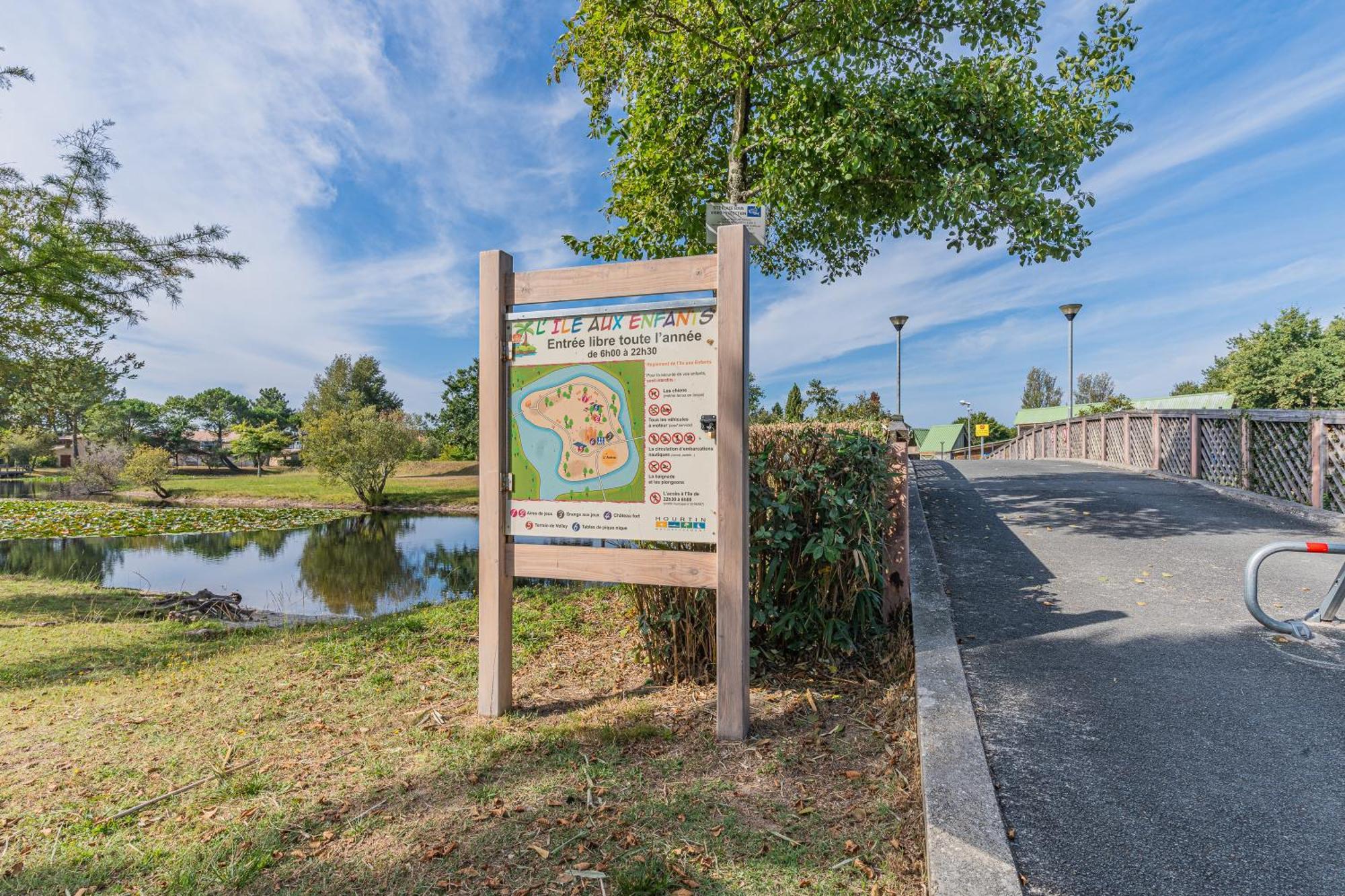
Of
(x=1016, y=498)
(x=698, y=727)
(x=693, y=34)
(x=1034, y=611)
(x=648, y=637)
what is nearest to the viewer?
(x=698, y=727)

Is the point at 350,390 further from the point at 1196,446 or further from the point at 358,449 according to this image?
the point at 1196,446

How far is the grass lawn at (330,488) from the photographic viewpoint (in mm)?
31594

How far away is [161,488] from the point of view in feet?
107

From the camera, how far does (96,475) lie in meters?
32.9

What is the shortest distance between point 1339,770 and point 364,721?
4.42 meters

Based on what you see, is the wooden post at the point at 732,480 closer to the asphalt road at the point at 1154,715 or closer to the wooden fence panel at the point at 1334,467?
the asphalt road at the point at 1154,715

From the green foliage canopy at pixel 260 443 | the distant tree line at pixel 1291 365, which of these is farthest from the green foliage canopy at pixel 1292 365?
the green foliage canopy at pixel 260 443

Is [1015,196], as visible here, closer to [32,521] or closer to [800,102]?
[800,102]

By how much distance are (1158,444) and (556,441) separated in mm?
15130

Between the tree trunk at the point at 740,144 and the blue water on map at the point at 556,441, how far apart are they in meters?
4.57

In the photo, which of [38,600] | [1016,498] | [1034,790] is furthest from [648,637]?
[38,600]

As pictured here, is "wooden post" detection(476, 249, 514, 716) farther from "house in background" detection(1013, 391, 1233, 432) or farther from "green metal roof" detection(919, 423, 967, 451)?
"green metal roof" detection(919, 423, 967, 451)

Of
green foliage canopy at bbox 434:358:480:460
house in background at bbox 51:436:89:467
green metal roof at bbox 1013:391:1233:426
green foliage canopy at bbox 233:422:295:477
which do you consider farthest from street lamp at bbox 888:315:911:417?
house in background at bbox 51:436:89:467

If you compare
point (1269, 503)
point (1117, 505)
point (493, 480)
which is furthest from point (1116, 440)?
point (493, 480)
